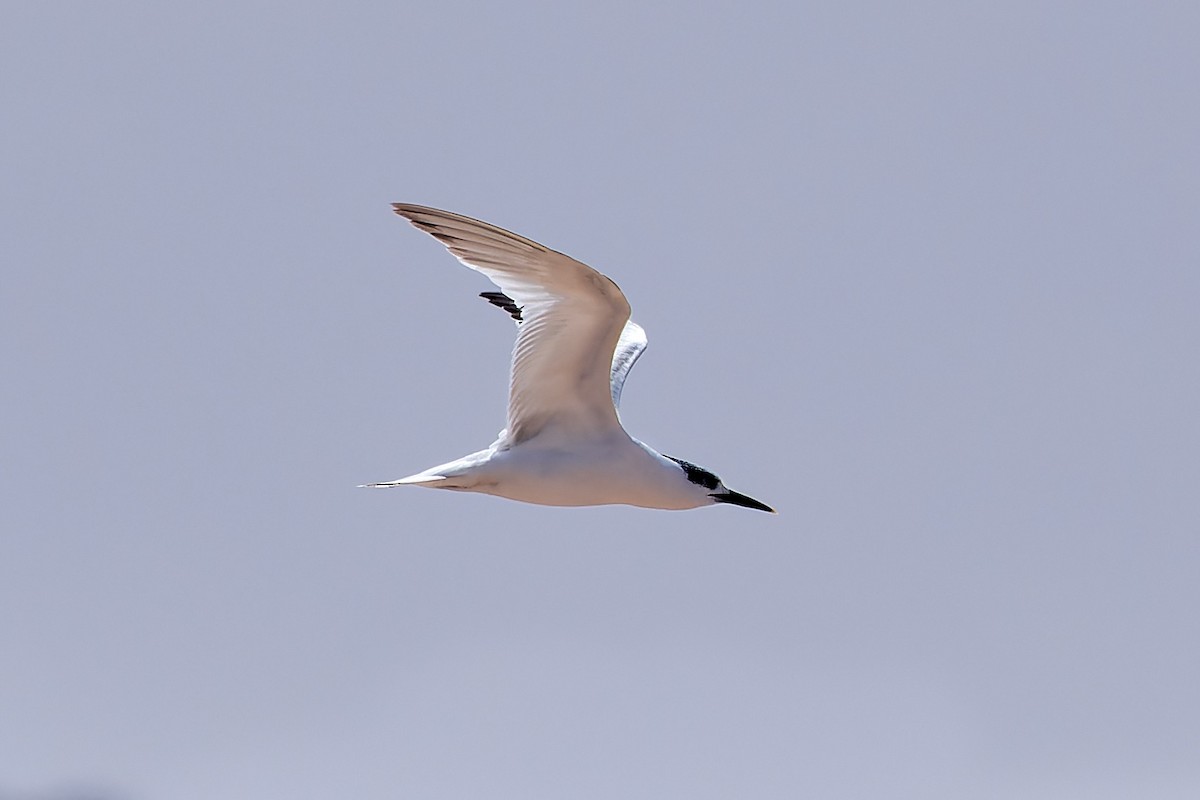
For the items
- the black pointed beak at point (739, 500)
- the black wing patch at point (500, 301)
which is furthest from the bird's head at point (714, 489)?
the black wing patch at point (500, 301)

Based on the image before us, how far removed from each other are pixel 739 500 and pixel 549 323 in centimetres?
226

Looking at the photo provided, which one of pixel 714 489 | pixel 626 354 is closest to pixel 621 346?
pixel 626 354

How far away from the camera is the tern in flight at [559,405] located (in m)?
10.2

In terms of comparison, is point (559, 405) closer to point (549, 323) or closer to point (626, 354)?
point (549, 323)

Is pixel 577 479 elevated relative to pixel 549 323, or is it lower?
lower

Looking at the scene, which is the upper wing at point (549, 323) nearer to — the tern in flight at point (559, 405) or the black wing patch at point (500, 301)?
the tern in flight at point (559, 405)

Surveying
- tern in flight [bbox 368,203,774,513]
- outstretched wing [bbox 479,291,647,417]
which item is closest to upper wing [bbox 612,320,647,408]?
outstretched wing [bbox 479,291,647,417]

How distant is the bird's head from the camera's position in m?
11.7

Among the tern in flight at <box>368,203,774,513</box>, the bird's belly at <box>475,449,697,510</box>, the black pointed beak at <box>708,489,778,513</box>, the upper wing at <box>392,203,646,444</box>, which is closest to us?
the upper wing at <box>392,203,646,444</box>

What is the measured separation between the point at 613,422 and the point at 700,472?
2.70 feet

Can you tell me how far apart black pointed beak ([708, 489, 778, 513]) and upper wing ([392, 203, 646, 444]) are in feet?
3.65

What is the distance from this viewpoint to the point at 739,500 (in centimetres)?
1215

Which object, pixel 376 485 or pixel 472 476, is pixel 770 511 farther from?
pixel 376 485

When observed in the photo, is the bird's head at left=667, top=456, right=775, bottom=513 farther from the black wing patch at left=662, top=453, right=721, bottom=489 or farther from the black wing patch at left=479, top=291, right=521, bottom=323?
the black wing patch at left=479, top=291, right=521, bottom=323
